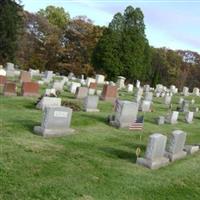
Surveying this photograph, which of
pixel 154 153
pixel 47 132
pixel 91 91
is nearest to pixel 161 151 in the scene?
pixel 154 153

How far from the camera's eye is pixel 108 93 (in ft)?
81.3

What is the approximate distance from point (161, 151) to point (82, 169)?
2460 mm

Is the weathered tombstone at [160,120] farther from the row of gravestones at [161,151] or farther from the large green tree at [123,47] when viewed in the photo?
the large green tree at [123,47]

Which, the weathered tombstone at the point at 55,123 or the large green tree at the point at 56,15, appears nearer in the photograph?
the weathered tombstone at the point at 55,123

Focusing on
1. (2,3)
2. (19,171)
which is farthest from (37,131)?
(2,3)

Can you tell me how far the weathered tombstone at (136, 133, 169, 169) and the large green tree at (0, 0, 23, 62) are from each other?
107 feet

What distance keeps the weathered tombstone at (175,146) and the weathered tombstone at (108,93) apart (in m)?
11.6

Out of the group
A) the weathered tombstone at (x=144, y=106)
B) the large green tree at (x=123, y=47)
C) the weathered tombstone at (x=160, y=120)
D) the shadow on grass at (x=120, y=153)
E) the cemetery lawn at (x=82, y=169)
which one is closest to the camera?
the cemetery lawn at (x=82, y=169)

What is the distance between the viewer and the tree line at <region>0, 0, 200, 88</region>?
→ 44.6 meters

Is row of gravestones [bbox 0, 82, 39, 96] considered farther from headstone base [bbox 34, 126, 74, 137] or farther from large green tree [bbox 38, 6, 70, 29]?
large green tree [bbox 38, 6, 70, 29]

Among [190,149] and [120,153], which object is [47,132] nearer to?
[120,153]

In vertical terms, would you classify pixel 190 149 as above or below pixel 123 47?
below

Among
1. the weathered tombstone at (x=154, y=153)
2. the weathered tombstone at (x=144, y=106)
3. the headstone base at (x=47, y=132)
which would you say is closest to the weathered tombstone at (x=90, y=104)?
the weathered tombstone at (x=144, y=106)

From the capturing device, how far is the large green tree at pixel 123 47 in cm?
4806
